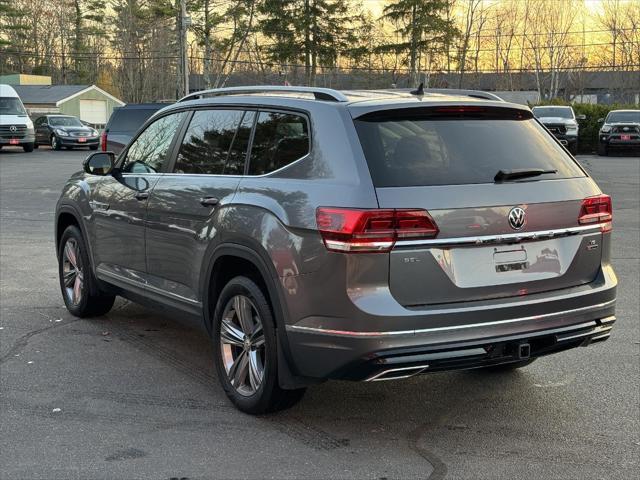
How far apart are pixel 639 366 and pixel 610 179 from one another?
1738 cm

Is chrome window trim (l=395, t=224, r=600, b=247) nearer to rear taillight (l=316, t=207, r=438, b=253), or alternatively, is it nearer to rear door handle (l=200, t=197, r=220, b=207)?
rear taillight (l=316, t=207, r=438, b=253)

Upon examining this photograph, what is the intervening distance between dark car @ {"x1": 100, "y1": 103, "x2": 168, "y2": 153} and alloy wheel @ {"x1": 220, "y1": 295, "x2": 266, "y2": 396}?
1345 centimetres

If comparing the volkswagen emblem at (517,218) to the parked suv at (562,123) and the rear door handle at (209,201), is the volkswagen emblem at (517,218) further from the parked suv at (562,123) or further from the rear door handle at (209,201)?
the parked suv at (562,123)

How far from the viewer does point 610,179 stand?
21.8 metres

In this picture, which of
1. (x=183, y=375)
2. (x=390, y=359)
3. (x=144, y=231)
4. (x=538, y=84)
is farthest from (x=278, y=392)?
(x=538, y=84)

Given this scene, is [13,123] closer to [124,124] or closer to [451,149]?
[124,124]

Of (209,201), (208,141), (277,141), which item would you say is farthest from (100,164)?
(277,141)

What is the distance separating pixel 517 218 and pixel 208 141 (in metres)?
2.12

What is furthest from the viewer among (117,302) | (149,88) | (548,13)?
(149,88)

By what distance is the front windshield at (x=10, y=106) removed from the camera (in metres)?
33.6

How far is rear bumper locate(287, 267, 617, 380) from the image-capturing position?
3.87 metres

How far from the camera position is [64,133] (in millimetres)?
37562

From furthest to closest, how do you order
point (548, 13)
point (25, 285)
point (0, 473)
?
point (548, 13)
point (25, 285)
point (0, 473)

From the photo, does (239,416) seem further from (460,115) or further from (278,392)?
(460,115)
